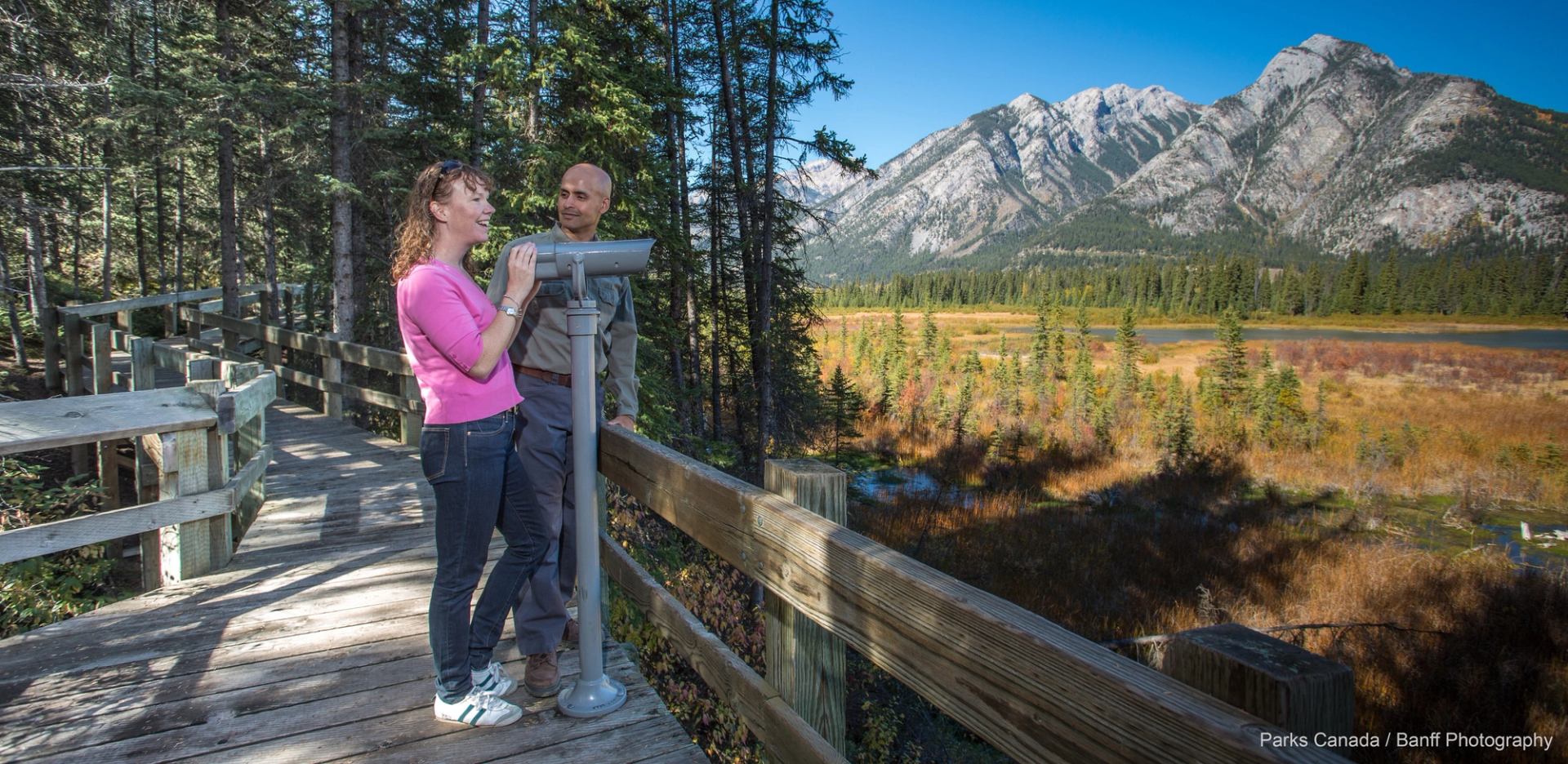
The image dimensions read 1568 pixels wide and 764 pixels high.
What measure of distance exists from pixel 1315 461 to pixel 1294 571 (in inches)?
412

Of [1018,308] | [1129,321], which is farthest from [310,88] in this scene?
[1018,308]

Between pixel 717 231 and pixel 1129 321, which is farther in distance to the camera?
pixel 1129 321

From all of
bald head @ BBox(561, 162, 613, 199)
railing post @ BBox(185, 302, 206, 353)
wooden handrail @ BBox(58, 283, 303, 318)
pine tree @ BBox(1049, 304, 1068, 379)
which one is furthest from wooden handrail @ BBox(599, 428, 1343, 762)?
pine tree @ BBox(1049, 304, 1068, 379)

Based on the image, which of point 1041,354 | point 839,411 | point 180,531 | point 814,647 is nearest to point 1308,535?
point 839,411

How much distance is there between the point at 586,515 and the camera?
236 cm

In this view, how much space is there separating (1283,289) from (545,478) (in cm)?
7627

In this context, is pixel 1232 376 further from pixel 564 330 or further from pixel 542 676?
pixel 542 676

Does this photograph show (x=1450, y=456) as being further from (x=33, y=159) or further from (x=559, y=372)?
(x=33, y=159)

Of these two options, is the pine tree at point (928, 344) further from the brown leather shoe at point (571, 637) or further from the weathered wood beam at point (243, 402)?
the brown leather shoe at point (571, 637)

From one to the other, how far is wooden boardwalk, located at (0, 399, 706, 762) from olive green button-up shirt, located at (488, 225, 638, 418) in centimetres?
114

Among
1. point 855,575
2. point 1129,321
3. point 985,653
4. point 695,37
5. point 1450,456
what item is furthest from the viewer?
point 1129,321

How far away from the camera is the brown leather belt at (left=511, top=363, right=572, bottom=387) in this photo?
2506 mm

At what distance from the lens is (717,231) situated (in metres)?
17.0

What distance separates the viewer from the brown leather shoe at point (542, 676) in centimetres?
246
